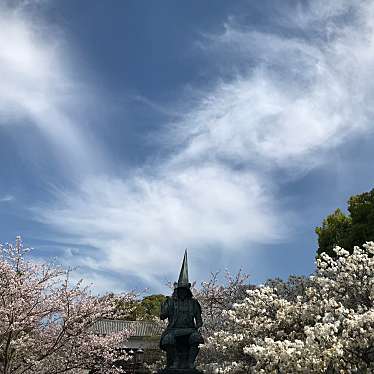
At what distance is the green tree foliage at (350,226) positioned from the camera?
26297 mm

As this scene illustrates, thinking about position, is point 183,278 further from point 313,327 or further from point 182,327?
point 313,327

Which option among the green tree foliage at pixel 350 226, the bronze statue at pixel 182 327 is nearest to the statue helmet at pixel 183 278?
the bronze statue at pixel 182 327

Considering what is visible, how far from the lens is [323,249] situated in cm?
2984

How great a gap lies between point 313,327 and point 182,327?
3.29 m

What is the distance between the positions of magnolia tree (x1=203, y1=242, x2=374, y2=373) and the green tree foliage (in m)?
8.64

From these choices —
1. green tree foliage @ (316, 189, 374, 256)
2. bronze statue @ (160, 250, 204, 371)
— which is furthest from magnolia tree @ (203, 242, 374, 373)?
green tree foliage @ (316, 189, 374, 256)

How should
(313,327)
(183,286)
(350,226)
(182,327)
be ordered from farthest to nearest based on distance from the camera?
1. (350,226)
2. (183,286)
3. (182,327)
4. (313,327)

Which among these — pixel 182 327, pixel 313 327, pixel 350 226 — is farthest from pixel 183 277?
pixel 350 226

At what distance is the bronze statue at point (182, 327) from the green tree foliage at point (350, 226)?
15591mm

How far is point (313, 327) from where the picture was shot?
12.0m

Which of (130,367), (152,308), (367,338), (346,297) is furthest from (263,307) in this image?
(152,308)

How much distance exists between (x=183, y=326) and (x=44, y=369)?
896 cm

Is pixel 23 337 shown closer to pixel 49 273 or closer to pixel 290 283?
pixel 49 273

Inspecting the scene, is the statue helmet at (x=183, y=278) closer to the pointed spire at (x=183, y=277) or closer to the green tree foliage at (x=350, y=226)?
the pointed spire at (x=183, y=277)
